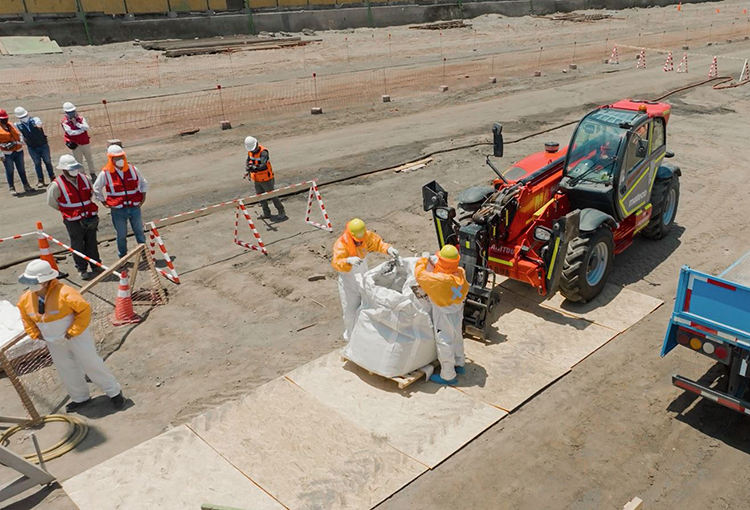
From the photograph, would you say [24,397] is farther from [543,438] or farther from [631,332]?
[631,332]

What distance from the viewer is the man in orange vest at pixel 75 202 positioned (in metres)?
9.28

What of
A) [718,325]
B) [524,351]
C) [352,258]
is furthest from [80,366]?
[718,325]

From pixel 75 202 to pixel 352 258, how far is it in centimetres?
495

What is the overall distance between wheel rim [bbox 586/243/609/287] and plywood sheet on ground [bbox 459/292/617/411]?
2.30ft

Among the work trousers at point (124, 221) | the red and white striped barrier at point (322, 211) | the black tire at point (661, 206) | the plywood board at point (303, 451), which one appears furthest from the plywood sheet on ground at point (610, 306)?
the work trousers at point (124, 221)

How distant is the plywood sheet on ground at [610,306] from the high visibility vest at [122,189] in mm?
6023

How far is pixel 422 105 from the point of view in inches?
851

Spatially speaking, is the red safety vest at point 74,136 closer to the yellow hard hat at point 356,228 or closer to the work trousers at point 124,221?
the work trousers at point 124,221

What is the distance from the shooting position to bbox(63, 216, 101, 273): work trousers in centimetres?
962

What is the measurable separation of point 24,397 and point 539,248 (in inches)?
255

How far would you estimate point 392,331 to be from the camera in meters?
6.91

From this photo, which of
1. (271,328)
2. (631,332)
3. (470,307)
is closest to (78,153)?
(271,328)

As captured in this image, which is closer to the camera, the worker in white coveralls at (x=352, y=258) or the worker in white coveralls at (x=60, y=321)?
the worker in white coveralls at (x=60, y=321)

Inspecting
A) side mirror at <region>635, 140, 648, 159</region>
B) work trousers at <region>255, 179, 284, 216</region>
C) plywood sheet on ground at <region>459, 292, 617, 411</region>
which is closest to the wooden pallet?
plywood sheet on ground at <region>459, 292, 617, 411</region>
